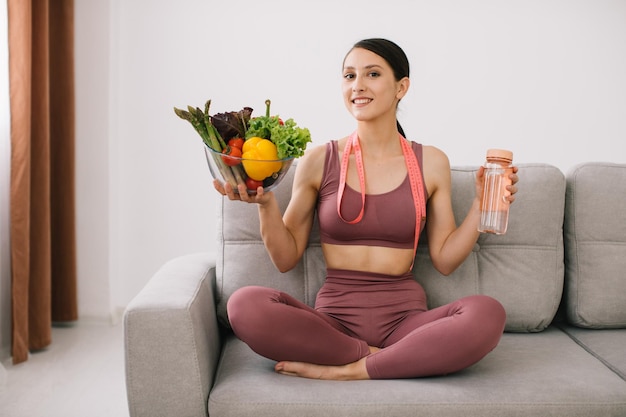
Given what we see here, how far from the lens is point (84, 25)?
3201 mm

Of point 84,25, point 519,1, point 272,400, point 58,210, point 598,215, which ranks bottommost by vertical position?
point 272,400

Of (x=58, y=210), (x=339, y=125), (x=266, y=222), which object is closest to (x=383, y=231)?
(x=266, y=222)

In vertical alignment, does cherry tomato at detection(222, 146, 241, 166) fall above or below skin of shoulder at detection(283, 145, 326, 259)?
above

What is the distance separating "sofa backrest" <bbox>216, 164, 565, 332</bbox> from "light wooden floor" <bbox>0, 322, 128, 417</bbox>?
29.0 inches

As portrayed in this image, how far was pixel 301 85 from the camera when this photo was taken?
333 cm

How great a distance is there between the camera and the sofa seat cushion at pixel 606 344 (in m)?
1.79

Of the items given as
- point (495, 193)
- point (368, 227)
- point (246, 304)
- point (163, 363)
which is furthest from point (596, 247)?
point (163, 363)

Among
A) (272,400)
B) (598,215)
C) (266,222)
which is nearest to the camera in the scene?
(272,400)

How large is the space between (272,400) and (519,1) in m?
2.63

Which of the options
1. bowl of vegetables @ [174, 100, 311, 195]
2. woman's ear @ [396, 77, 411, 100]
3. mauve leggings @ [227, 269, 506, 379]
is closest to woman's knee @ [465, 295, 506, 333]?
mauve leggings @ [227, 269, 506, 379]

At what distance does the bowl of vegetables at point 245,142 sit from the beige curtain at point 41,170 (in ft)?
4.83

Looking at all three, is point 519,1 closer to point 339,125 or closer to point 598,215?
point 339,125

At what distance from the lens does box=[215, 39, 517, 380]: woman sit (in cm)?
168

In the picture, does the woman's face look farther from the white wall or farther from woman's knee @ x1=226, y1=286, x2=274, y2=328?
the white wall
